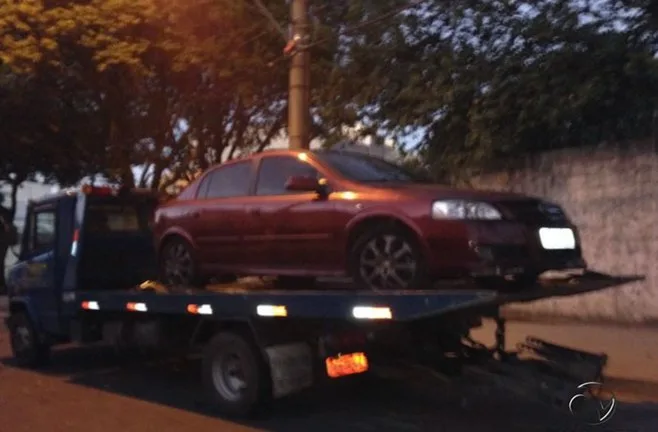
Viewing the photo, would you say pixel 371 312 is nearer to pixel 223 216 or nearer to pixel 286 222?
pixel 286 222

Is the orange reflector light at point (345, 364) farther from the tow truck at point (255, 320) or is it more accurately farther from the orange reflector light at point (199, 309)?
the orange reflector light at point (199, 309)

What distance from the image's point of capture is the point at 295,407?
370 inches

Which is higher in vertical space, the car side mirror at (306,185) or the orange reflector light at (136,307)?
the car side mirror at (306,185)

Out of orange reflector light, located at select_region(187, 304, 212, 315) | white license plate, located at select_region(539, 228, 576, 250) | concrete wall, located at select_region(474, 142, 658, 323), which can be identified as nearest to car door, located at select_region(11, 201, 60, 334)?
orange reflector light, located at select_region(187, 304, 212, 315)

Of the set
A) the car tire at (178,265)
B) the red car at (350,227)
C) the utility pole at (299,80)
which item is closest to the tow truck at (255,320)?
the car tire at (178,265)

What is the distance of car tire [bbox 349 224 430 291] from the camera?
7445 millimetres

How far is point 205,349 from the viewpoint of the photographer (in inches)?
368

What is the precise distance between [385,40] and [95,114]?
8.03 metres

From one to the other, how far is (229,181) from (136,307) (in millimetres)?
1757

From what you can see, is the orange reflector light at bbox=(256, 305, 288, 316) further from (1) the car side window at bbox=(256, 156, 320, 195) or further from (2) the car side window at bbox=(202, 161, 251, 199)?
(2) the car side window at bbox=(202, 161, 251, 199)

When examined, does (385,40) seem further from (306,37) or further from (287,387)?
(287,387)

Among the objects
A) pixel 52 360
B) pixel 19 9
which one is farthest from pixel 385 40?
pixel 52 360

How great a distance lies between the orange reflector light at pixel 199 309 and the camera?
29.5 feet

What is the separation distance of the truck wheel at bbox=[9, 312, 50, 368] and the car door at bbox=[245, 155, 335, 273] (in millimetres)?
4451
